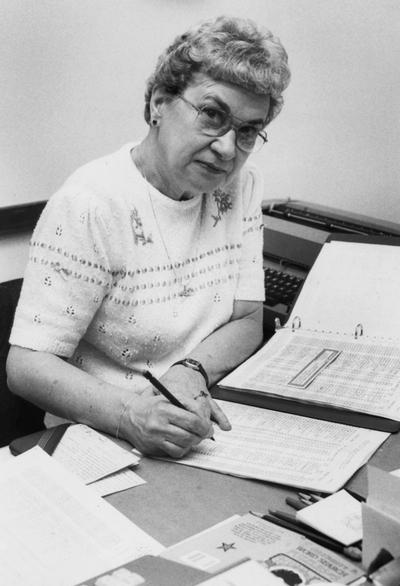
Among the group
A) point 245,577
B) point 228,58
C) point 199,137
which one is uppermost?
point 228,58

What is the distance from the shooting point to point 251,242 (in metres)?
1.64

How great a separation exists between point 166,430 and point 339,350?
51 cm

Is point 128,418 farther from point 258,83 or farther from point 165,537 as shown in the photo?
point 258,83

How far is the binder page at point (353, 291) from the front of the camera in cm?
154

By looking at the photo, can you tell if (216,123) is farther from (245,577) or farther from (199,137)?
(245,577)

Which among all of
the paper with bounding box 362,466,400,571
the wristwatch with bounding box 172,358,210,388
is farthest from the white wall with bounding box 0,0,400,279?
the paper with bounding box 362,466,400,571

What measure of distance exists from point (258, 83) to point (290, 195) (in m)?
1.37

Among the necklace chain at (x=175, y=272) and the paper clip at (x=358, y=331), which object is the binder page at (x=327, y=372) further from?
the necklace chain at (x=175, y=272)

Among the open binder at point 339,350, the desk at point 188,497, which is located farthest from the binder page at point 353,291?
the desk at point 188,497

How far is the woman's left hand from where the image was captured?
3.75ft

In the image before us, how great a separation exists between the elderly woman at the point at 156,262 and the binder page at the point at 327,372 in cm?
8

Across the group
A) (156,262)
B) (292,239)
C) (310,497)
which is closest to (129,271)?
(156,262)

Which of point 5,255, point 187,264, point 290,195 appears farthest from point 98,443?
point 290,195

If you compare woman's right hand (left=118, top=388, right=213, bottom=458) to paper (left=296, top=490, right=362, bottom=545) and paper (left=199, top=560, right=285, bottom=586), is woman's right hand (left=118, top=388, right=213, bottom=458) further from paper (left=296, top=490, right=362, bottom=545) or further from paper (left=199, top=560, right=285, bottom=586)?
paper (left=199, top=560, right=285, bottom=586)
